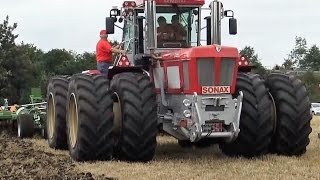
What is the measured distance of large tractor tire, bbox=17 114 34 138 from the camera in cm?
1323

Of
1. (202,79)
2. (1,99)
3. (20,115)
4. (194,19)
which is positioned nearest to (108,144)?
(202,79)

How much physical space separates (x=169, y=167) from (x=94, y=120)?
134cm

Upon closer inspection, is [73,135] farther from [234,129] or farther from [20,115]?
[20,115]

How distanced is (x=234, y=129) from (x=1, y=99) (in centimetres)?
3017

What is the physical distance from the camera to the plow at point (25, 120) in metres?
13.3

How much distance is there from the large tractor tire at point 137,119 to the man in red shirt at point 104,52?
5.61 ft

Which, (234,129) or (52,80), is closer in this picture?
(234,129)

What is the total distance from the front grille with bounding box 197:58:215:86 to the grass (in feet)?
3.78

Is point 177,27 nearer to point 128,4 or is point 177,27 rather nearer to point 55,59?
point 128,4

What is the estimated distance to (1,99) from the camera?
3669cm

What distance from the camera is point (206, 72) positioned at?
849cm

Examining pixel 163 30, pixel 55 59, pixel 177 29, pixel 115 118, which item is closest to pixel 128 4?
pixel 163 30

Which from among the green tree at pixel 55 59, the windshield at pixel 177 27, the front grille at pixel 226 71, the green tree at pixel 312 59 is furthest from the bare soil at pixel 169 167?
the green tree at pixel 312 59

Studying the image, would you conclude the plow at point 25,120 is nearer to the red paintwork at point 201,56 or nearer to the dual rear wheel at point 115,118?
the dual rear wheel at point 115,118
